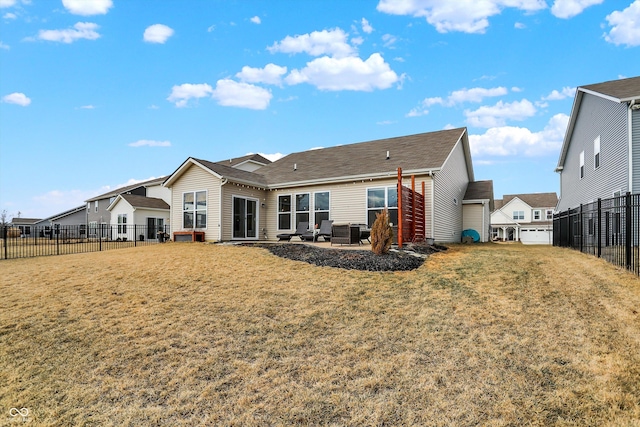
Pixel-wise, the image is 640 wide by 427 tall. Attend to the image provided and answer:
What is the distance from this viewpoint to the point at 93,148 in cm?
1720

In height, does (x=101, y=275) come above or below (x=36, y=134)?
below

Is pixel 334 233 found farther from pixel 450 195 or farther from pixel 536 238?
pixel 536 238

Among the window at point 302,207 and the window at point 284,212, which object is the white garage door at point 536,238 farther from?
the window at point 284,212

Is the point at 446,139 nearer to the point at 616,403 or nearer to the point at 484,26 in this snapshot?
the point at 484,26

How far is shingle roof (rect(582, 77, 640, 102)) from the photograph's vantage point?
1214 cm

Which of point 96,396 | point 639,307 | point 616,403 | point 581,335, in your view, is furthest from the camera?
point 639,307

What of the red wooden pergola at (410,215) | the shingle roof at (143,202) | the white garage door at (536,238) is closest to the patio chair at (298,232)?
the red wooden pergola at (410,215)

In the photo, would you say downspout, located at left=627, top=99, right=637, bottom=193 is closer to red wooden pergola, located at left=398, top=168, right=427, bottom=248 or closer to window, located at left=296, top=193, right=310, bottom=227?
red wooden pergola, located at left=398, top=168, right=427, bottom=248

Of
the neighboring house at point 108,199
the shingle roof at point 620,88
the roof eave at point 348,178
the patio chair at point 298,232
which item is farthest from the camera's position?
the neighboring house at point 108,199

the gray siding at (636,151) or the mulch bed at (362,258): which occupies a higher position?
the gray siding at (636,151)

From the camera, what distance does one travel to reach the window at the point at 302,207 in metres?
16.7

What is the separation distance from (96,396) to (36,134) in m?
17.2

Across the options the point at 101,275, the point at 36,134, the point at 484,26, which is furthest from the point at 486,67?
the point at 36,134

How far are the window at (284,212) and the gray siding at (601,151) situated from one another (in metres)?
13.4
